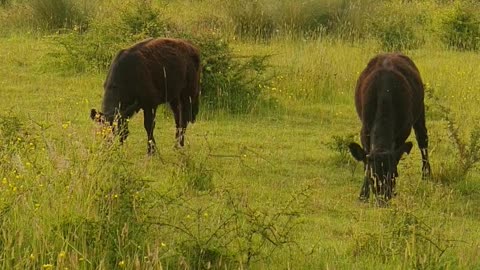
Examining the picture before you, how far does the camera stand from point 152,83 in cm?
1076

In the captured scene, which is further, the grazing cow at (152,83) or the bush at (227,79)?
the bush at (227,79)

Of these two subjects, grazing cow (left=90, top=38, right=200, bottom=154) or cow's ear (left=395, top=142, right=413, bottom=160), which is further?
grazing cow (left=90, top=38, right=200, bottom=154)

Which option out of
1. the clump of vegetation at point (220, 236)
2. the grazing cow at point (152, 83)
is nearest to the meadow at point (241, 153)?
the clump of vegetation at point (220, 236)

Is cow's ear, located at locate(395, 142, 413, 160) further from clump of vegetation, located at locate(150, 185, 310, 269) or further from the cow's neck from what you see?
clump of vegetation, located at locate(150, 185, 310, 269)

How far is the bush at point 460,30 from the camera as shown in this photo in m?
19.3

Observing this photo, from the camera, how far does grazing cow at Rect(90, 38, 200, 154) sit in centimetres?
1034

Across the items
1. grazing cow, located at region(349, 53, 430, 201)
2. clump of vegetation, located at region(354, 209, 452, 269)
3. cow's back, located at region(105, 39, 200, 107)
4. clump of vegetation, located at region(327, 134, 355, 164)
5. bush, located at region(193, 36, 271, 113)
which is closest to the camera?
clump of vegetation, located at region(354, 209, 452, 269)

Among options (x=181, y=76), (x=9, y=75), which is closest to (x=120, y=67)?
(x=181, y=76)

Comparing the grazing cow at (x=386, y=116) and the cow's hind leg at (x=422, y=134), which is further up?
the grazing cow at (x=386, y=116)

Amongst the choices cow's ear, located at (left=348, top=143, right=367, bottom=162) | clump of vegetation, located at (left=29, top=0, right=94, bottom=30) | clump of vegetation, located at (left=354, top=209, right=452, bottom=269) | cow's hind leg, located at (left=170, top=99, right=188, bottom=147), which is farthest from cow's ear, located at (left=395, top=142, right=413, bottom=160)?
clump of vegetation, located at (left=29, top=0, right=94, bottom=30)

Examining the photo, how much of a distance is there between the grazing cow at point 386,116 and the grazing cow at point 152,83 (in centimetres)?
241

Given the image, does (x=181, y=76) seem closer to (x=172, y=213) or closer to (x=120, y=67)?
(x=120, y=67)

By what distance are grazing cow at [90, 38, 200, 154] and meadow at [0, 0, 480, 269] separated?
383mm

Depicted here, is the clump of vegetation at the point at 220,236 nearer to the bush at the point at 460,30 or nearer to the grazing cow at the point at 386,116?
the grazing cow at the point at 386,116
